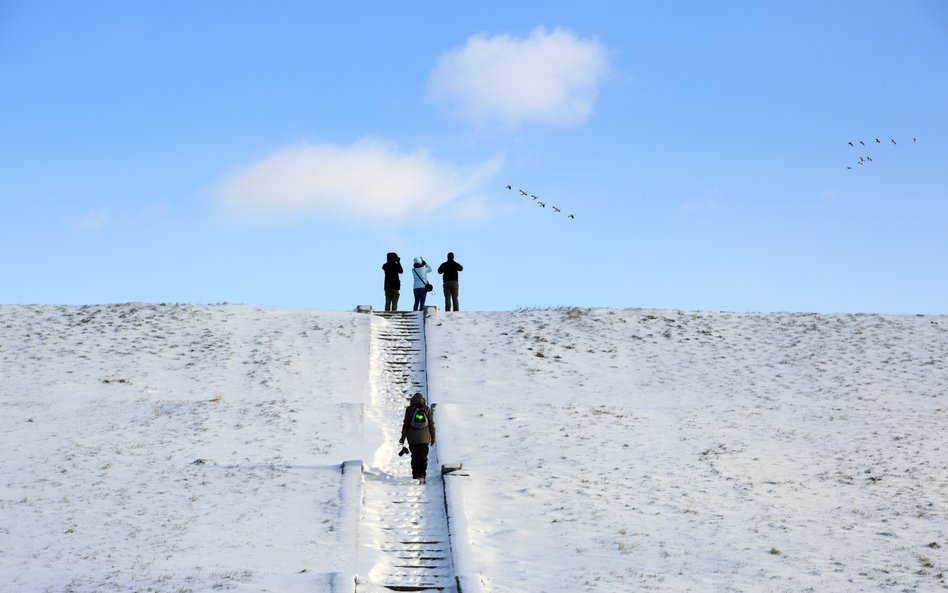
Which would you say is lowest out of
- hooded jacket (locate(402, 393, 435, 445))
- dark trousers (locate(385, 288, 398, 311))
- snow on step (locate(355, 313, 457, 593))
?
snow on step (locate(355, 313, 457, 593))

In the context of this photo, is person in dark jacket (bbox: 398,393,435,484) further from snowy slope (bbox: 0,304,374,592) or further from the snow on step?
snowy slope (bbox: 0,304,374,592)

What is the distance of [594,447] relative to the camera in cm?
1902

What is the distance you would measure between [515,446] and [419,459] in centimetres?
306

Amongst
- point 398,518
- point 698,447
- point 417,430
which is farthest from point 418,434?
point 698,447

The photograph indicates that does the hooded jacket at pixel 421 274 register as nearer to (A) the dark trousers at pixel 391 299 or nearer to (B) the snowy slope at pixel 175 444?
(A) the dark trousers at pixel 391 299

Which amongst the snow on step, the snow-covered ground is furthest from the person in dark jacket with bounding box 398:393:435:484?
the snow-covered ground

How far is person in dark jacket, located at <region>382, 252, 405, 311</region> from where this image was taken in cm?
3088

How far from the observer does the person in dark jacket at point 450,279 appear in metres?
31.4

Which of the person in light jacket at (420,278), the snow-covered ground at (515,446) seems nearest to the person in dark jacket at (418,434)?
the snow-covered ground at (515,446)

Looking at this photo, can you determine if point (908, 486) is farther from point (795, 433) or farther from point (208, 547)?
point (208, 547)

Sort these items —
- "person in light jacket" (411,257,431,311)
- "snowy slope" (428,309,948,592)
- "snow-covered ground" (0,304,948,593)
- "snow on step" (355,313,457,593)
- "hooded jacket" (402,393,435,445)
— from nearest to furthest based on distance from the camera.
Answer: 1. "snow on step" (355,313,457,593)
2. "snow-covered ground" (0,304,948,593)
3. "snowy slope" (428,309,948,592)
4. "hooded jacket" (402,393,435,445)
5. "person in light jacket" (411,257,431,311)

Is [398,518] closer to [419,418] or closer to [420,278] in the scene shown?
[419,418]

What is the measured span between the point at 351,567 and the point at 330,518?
1988 millimetres

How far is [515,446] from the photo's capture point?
751 inches
